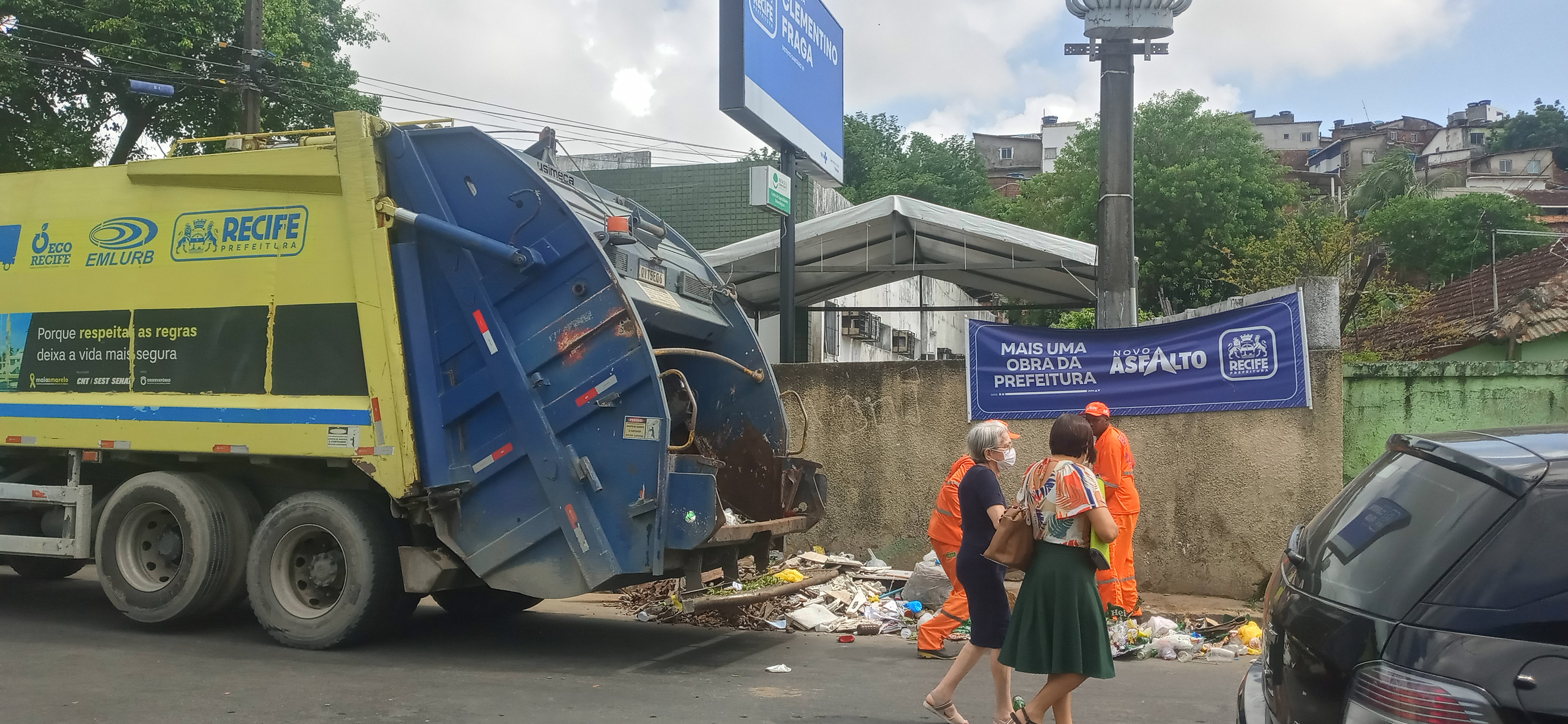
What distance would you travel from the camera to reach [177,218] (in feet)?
21.9

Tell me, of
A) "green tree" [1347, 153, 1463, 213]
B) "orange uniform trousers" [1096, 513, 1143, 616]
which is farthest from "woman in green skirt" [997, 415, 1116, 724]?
"green tree" [1347, 153, 1463, 213]

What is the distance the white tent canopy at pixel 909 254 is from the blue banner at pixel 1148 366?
195cm

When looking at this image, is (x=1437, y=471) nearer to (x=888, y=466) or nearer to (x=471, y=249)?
(x=471, y=249)

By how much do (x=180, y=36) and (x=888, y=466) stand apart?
45.8ft

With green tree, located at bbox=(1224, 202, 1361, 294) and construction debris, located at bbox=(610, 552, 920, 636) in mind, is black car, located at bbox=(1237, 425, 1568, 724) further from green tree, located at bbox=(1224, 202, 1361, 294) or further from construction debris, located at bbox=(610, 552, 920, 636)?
green tree, located at bbox=(1224, 202, 1361, 294)

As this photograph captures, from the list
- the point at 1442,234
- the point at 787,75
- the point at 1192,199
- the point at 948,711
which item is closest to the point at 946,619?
the point at 948,711

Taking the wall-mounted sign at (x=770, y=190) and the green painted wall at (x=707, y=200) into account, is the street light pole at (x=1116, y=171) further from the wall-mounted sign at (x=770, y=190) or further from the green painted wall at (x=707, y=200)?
the green painted wall at (x=707, y=200)

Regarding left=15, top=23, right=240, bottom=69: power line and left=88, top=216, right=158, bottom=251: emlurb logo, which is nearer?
left=88, top=216, right=158, bottom=251: emlurb logo

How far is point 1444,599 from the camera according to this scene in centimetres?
238

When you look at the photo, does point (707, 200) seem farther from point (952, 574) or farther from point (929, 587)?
point (952, 574)

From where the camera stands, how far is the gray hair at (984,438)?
5.02 m

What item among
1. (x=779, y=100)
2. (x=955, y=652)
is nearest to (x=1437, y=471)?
(x=955, y=652)

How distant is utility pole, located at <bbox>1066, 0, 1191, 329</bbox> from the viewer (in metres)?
8.36

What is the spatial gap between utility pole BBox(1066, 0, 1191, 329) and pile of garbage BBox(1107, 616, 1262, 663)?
2.50 meters
